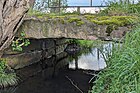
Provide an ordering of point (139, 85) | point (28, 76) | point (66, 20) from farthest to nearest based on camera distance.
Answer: point (28, 76), point (66, 20), point (139, 85)

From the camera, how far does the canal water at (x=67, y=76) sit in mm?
6148

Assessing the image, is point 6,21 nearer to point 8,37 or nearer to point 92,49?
point 8,37

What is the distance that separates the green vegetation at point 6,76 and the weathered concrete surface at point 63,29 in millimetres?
1097

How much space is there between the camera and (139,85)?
275 cm

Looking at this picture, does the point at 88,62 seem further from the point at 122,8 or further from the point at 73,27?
the point at 73,27

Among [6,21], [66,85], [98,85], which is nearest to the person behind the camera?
[6,21]

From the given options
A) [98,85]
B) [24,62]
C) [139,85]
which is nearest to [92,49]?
[24,62]

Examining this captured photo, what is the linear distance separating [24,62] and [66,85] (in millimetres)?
1517

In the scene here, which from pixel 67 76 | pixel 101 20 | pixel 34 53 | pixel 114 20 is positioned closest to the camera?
pixel 114 20

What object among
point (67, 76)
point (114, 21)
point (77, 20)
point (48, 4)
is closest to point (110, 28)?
point (114, 21)

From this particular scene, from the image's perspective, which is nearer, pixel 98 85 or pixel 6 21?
pixel 6 21

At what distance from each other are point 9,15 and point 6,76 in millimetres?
3838

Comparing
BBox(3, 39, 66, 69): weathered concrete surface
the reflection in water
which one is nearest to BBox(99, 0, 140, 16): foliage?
the reflection in water

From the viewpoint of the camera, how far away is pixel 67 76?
7574mm
